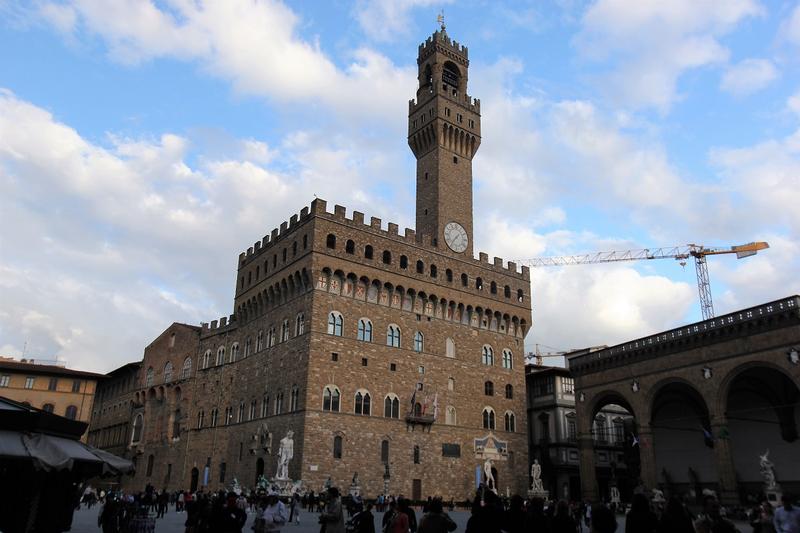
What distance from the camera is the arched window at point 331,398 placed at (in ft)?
114

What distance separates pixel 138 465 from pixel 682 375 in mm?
40142

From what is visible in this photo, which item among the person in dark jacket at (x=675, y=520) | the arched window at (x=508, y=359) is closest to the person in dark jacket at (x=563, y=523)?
the person in dark jacket at (x=675, y=520)

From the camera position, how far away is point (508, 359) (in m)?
44.6

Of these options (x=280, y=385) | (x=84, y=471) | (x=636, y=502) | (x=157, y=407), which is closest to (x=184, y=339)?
(x=157, y=407)

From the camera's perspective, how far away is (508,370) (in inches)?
1741

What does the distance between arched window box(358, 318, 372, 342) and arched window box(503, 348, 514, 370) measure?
11435 mm

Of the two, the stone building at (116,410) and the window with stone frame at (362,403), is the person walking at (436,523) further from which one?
the stone building at (116,410)

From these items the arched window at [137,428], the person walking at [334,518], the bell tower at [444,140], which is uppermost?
the bell tower at [444,140]

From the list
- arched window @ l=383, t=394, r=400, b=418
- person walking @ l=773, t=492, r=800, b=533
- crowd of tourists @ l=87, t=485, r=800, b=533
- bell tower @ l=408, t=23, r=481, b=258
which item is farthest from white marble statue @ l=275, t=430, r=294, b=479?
person walking @ l=773, t=492, r=800, b=533

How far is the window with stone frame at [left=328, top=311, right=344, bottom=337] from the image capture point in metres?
36.4

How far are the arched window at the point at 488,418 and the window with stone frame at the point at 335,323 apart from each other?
39.3 feet

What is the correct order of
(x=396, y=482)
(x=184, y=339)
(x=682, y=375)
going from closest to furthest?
(x=682, y=375)
(x=396, y=482)
(x=184, y=339)

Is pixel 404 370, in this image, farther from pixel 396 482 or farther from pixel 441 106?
pixel 441 106

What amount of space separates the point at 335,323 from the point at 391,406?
6.01m
